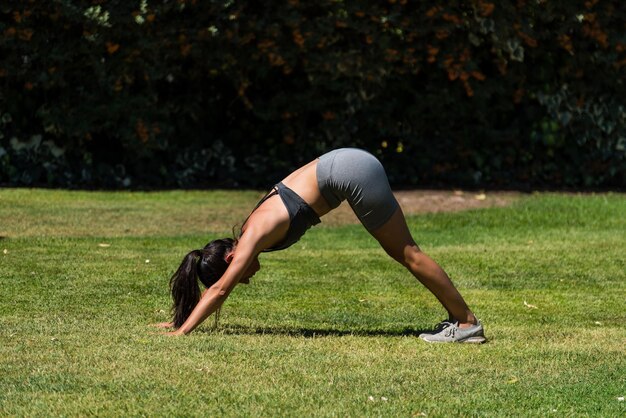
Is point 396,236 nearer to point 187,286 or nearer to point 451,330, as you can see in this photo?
point 451,330

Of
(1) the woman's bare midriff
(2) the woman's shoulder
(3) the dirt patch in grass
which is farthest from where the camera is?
(3) the dirt patch in grass

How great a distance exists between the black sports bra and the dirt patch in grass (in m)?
6.51

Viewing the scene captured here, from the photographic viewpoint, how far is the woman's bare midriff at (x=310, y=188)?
23.7 feet

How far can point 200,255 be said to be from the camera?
24.3ft

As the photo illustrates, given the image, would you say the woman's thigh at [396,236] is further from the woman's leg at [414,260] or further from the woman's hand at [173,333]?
the woman's hand at [173,333]

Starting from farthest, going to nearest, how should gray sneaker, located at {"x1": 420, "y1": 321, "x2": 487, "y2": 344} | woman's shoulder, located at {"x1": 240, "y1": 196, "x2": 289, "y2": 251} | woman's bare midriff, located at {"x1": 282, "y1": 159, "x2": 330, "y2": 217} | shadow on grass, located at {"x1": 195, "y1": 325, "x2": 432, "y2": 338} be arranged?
shadow on grass, located at {"x1": 195, "y1": 325, "x2": 432, "y2": 338}, gray sneaker, located at {"x1": 420, "y1": 321, "x2": 487, "y2": 344}, woman's bare midriff, located at {"x1": 282, "y1": 159, "x2": 330, "y2": 217}, woman's shoulder, located at {"x1": 240, "y1": 196, "x2": 289, "y2": 251}

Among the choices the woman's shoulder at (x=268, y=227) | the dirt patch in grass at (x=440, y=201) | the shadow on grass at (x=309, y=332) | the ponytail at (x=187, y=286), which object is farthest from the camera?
the dirt patch in grass at (x=440, y=201)

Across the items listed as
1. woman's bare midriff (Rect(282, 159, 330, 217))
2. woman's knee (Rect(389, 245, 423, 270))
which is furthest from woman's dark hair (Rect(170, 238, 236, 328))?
woman's knee (Rect(389, 245, 423, 270))

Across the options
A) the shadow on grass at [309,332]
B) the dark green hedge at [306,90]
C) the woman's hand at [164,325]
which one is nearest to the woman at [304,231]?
the woman's hand at [164,325]

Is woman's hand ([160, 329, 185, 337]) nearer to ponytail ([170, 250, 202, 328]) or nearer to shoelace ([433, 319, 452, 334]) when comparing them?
ponytail ([170, 250, 202, 328])

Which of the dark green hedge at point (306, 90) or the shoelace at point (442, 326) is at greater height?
the dark green hedge at point (306, 90)

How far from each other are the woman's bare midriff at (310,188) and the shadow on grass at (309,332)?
782 millimetres

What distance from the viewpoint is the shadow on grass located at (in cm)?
761

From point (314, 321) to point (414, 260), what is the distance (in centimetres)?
110
